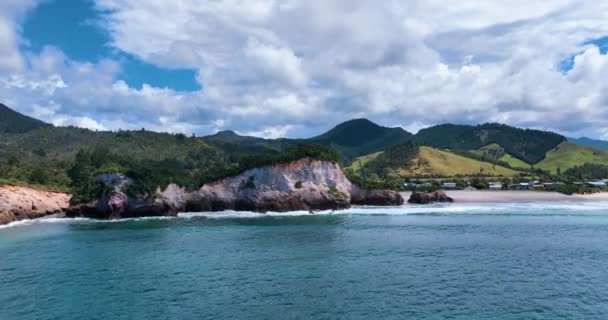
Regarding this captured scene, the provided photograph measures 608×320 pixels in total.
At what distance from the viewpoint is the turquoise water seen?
96.2 feet

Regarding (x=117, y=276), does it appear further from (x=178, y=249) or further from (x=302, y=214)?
(x=302, y=214)

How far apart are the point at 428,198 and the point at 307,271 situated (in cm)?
8457

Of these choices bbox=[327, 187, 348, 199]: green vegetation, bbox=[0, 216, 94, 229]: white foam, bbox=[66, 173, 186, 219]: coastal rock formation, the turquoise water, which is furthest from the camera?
bbox=[327, 187, 348, 199]: green vegetation

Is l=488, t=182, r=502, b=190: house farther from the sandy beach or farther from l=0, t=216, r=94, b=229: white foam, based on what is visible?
l=0, t=216, r=94, b=229: white foam

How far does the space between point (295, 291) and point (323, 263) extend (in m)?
9.44

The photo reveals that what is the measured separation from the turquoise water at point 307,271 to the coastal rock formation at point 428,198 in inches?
1942

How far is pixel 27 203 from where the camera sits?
82562 millimetres

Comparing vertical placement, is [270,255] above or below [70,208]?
below

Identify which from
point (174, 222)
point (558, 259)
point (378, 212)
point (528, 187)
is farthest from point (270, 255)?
point (528, 187)

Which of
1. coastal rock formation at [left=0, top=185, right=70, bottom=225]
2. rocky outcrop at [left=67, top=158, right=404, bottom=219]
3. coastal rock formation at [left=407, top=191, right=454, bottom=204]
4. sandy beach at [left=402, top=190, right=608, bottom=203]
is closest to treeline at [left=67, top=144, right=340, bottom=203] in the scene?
rocky outcrop at [left=67, top=158, right=404, bottom=219]

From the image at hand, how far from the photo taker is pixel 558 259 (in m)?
42.7

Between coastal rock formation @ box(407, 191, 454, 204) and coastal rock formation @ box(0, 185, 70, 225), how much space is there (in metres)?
76.4

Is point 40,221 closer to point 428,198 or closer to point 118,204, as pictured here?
point 118,204

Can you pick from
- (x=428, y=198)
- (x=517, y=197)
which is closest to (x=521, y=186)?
(x=517, y=197)
